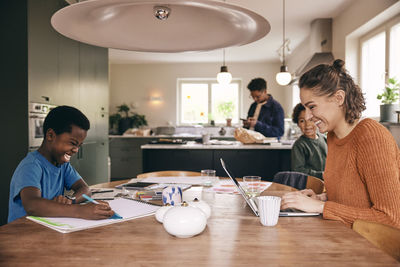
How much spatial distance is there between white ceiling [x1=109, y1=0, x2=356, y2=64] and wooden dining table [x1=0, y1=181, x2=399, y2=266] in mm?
1563

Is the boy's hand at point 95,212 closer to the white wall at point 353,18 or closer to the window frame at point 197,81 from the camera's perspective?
the white wall at point 353,18

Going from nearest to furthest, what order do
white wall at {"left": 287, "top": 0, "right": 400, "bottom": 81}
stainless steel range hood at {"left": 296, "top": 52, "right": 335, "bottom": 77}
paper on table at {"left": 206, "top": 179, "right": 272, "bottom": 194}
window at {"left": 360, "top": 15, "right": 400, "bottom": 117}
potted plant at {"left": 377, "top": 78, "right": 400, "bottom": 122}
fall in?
A: paper on table at {"left": 206, "top": 179, "right": 272, "bottom": 194} → potted plant at {"left": 377, "top": 78, "right": 400, "bottom": 122} → white wall at {"left": 287, "top": 0, "right": 400, "bottom": 81} → window at {"left": 360, "top": 15, "right": 400, "bottom": 117} → stainless steel range hood at {"left": 296, "top": 52, "right": 335, "bottom": 77}

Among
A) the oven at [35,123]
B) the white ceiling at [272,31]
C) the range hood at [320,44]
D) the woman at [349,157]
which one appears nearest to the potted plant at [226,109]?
the white ceiling at [272,31]

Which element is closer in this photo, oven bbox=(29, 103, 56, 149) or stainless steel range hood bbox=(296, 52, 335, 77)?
oven bbox=(29, 103, 56, 149)

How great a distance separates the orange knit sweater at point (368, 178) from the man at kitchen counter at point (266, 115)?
9.26 ft

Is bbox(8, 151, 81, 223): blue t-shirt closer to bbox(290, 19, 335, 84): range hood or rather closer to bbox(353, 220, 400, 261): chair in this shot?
bbox(353, 220, 400, 261): chair

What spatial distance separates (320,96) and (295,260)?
0.71 metres

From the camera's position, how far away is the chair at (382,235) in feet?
2.91

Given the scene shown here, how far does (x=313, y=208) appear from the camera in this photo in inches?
45.1

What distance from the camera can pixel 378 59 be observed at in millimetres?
4160

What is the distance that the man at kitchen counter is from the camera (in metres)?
4.06

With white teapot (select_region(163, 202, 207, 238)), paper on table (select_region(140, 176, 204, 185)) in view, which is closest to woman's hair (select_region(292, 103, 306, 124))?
paper on table (select_region(140, 176, 204, 185))

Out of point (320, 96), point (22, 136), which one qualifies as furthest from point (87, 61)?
point (320, 96)

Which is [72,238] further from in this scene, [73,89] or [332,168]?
[73,89]
